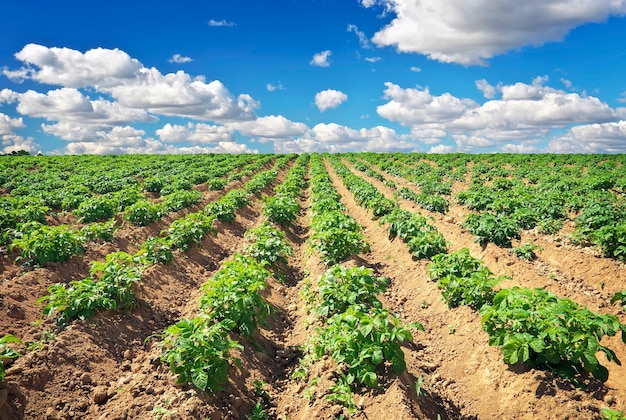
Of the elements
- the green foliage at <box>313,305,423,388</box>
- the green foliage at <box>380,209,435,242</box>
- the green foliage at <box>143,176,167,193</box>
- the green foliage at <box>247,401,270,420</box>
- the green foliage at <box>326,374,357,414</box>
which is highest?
the green foliage at <box>143,176,167,193</box>

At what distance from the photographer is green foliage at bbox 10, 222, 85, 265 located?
27.5 ft

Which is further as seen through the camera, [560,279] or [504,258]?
[504,258]

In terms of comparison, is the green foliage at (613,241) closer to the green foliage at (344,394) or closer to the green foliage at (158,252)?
the green foliage at (344,394)

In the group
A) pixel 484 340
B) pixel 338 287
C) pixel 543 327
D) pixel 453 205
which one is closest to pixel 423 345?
pixel 484 340

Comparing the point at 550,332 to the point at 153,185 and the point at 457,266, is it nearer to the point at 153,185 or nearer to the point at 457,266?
the point at 457,266

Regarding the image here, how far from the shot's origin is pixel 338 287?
251 inches

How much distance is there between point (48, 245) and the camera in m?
8.41

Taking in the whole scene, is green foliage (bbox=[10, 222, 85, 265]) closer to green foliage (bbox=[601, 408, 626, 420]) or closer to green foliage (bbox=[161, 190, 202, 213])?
green foliage (bbox=[161, 190, 202, 213])

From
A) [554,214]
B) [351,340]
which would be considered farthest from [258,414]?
[554,214]

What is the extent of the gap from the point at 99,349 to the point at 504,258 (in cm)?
858

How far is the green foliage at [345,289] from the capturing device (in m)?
6.20

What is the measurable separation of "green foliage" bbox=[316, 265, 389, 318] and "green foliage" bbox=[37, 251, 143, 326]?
328 centimetres

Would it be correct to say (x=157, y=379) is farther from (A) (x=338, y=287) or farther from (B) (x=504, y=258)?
(B) (x=504, y=258)

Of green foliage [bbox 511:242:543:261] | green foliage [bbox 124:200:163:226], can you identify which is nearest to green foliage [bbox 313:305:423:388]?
green foliage [bbox 511:242:543:261]
